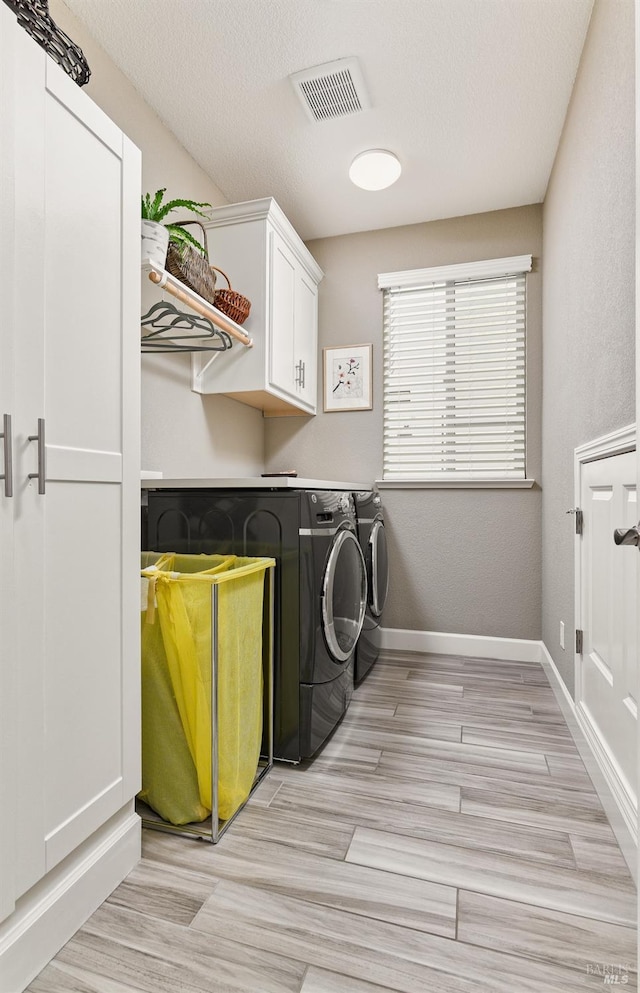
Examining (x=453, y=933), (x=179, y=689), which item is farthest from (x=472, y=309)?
Result: (x=453, y=933)

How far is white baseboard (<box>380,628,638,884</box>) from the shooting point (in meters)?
1.25

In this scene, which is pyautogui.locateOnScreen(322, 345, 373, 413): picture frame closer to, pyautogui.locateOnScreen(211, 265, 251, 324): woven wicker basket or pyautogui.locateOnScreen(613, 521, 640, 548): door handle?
pyautogui.locateOnScreen(211, 265, 251, 324): woven wicker basket

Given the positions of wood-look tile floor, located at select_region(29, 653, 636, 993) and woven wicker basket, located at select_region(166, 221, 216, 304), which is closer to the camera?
wood-look tile floor, located at select_region(29, 653, 636, 993)

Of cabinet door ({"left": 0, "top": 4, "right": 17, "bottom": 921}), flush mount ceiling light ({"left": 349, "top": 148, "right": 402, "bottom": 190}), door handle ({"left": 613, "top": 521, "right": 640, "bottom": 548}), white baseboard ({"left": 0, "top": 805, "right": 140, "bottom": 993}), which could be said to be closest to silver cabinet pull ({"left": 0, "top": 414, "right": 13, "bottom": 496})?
cabinet door ({"left": 0, "top": 4, "right": 17, "bottom": 921})

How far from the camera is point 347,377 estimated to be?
3107 millimetres

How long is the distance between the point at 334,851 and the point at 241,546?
2.92ft

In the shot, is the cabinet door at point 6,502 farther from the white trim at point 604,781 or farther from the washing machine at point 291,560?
the white trim at point 604,781

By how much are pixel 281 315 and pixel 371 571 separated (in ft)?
4.40

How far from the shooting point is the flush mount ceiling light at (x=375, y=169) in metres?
2.35

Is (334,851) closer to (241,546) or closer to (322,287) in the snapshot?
(241,546)

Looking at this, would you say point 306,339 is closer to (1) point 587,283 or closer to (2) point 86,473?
(1) point 587,283

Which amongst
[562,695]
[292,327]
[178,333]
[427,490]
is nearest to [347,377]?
[292,327]

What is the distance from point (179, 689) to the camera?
1.34 m

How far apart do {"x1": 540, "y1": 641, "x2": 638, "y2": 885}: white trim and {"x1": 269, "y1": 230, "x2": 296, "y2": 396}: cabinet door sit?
1870 millimetres
